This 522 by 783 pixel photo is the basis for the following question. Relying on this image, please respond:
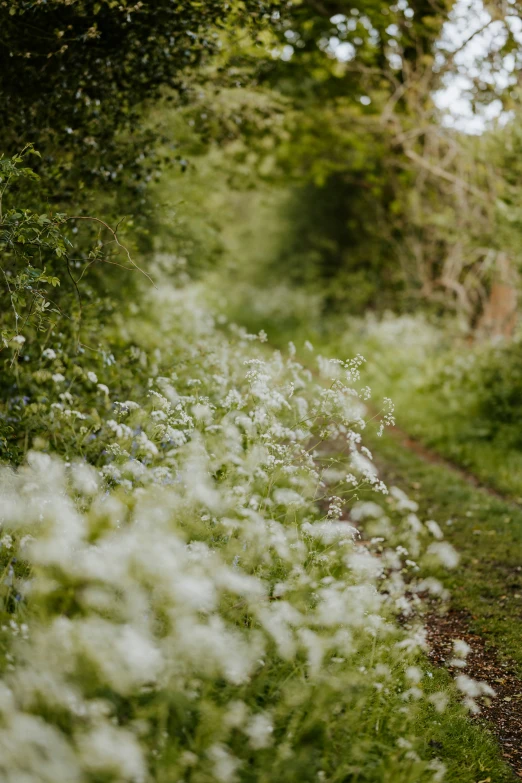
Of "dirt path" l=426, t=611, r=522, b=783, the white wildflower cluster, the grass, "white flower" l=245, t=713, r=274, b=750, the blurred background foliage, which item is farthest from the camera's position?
the blurred background foliage

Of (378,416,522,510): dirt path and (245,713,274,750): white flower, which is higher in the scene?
(378,416,522,510): dirt path

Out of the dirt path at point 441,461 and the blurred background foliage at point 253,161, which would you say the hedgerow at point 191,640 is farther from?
the dirt path at point 441,461

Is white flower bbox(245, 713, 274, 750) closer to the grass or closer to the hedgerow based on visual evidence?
the hedgerow

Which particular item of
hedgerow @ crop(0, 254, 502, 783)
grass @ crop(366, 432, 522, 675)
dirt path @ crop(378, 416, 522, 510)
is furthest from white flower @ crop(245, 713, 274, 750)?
dirt path @ crop(378, 416, 522, 510)

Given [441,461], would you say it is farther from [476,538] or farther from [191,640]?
[191,640]

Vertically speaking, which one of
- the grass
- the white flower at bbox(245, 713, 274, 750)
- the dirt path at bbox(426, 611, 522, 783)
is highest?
the grass

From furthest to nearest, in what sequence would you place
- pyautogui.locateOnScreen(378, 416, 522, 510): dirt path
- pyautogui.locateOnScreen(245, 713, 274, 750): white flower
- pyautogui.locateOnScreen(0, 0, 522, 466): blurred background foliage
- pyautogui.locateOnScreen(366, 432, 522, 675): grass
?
pyautogui.locateOnScreen(378, 416, 522, 510): dirt path < pyautogui.locateOnScreen(0, 0, 522, 466): blurred background foliage < pyautogui.locateOnScreen(366, 432, 522, 675): grass < pyautogui.locateOnScreen(245, 713, 274, 750): white flower

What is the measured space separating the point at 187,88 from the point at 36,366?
11.1ft

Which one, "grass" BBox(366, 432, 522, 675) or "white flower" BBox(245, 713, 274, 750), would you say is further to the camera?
"grass" BBox(366, 432, 522, 675)

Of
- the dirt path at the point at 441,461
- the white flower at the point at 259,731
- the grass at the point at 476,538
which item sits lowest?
the white flower at the point at 259,731

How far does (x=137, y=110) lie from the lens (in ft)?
22.8

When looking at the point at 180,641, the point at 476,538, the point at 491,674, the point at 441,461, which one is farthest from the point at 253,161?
the point at 180,641

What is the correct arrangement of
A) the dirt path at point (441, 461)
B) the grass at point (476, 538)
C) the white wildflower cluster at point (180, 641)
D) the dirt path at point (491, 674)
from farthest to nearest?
the dirt path at point (441, 461), the grass at point (476, 538), the dirt path at point (491, 674), the white wildflower cluster at point (180, 641)

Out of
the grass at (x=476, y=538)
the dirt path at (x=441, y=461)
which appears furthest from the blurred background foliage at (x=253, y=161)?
the grass at (x=476, y=538)
